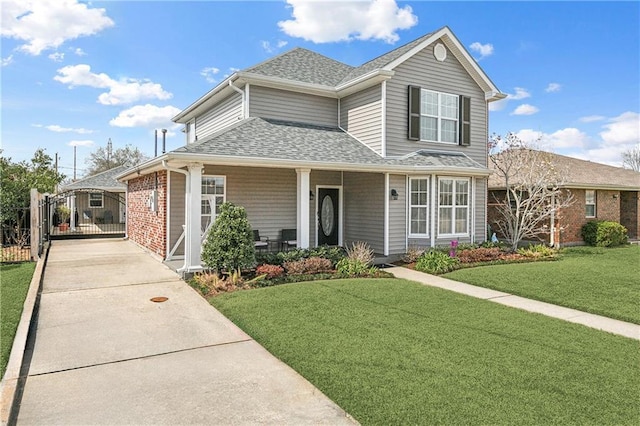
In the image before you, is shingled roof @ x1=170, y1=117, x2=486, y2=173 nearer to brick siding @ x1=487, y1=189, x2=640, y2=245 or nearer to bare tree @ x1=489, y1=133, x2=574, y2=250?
bare tree @ x1=489, y1=133, x2=574, y2=250

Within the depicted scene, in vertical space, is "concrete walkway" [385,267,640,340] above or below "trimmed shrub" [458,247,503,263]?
below

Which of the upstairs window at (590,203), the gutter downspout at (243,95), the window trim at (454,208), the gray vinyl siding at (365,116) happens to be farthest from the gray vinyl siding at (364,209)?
the upstairs window at (590,203)

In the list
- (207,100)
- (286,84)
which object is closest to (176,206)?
(286,84)

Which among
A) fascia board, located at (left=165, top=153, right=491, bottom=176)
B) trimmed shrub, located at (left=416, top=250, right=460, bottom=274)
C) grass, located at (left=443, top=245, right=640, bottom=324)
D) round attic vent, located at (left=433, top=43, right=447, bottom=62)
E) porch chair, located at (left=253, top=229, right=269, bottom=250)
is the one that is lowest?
grass, located at (left=443, top=245, right=640, bottom=324)

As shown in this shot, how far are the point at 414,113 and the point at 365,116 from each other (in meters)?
1.64

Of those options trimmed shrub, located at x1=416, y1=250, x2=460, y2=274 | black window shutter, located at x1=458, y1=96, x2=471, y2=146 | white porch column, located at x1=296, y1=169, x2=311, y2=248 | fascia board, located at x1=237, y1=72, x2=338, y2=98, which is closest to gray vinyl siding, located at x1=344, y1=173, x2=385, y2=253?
trimmed shrub, located at x1=416, y1=250, x2=460, y2=274

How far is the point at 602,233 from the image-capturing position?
17922mm

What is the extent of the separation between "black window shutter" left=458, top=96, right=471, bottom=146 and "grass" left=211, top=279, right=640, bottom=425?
8498 millimetres

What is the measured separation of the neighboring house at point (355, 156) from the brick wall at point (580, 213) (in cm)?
519

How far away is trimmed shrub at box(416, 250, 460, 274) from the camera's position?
11273 mm

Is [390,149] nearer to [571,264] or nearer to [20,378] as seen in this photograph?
[571,264]

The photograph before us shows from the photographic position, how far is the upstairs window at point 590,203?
1877cm

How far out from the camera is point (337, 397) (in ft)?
13.2

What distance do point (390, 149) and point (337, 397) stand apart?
10.5 metres
